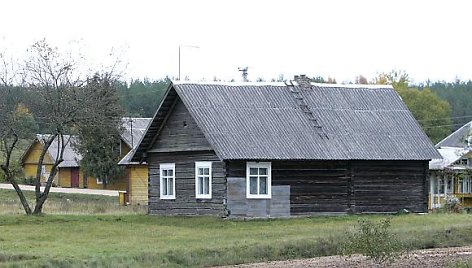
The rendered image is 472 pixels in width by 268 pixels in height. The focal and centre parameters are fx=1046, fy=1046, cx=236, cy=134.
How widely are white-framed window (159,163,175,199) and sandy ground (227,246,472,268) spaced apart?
14.7 metres

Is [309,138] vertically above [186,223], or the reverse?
[309,138]

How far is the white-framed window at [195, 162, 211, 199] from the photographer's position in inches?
1597

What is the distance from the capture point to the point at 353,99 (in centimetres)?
4497

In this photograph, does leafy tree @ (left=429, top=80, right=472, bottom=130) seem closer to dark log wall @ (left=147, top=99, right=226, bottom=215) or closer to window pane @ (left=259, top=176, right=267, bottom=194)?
dark log wall @ (left=147, top=99, right=226, bottom=215)

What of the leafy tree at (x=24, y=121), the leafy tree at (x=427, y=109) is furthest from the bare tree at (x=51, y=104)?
the leafy tree at (x=427, y=109)

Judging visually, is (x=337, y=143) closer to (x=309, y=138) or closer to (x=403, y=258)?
(x=309, y=138)

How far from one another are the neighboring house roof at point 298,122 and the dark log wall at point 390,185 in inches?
28.4

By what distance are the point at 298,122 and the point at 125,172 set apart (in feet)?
118

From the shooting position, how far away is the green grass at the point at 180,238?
2717 cm

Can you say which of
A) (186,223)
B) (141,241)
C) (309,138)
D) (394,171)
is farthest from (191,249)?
(394,171)

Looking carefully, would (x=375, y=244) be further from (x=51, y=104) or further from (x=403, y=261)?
(x=51, y=104)

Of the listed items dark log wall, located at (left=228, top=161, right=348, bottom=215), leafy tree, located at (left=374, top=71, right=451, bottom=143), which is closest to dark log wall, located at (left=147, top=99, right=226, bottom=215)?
dark log wall, located at (left=228, top=161, right=348, bottom=215)

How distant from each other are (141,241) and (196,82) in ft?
39.6

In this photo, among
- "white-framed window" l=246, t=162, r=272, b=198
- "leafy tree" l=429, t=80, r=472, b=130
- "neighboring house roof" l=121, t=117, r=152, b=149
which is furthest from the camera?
"leafy tree" l=429, t=80, r=472, b=130
